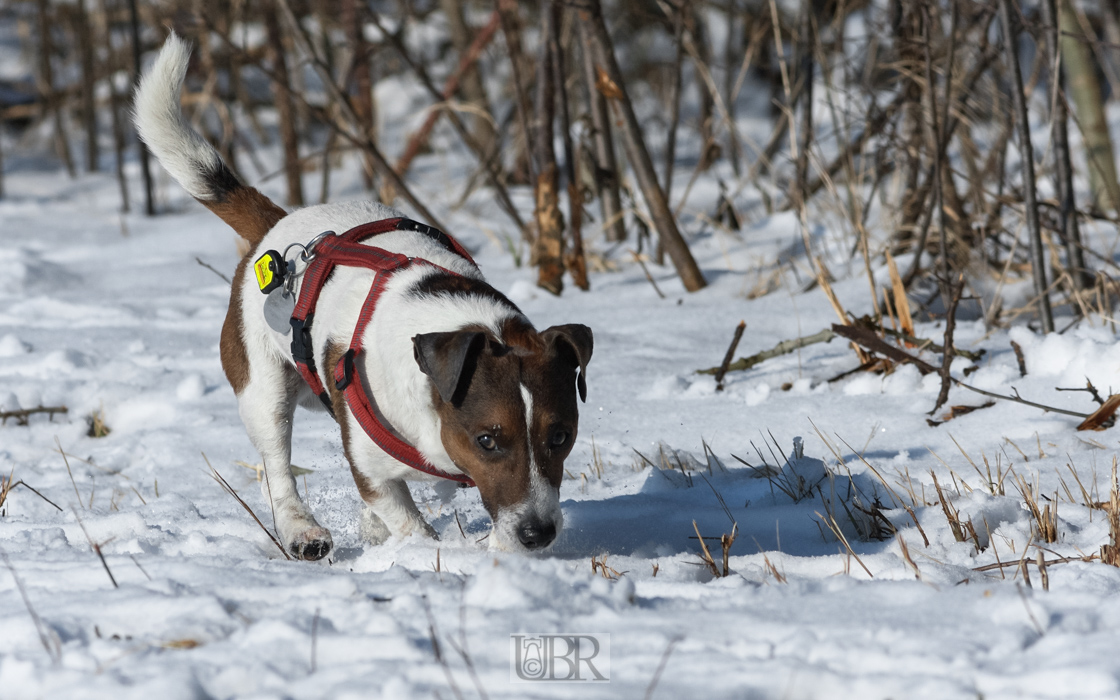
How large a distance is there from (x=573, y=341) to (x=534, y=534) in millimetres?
528

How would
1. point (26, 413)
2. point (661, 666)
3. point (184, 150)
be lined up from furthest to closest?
point (26, 413), point (184, 150), point (661, 666)

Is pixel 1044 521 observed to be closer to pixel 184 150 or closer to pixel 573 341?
→ pixel 573 341

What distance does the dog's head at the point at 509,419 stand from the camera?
2506 mm

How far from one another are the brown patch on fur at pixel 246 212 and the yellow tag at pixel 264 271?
54 centimetres

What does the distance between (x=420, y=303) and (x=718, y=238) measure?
13.2 ft

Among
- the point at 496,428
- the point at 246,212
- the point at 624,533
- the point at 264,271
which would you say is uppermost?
the point at 246,212

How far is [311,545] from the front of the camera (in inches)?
113

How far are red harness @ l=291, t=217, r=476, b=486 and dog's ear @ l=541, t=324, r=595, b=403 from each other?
0.47m

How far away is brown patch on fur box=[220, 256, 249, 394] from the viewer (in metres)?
3.39

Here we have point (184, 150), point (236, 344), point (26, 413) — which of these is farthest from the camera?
point (26, 413)

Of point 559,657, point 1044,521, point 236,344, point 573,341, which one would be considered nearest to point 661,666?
point 559,657

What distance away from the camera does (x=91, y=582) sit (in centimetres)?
214

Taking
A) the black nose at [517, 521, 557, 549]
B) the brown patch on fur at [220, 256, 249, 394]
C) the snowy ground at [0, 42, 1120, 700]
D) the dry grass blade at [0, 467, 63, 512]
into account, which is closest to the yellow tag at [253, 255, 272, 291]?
the brown patch on fur at [220, 256, 249, 394]

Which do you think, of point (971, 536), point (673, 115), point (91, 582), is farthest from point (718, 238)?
point (91, 582)
